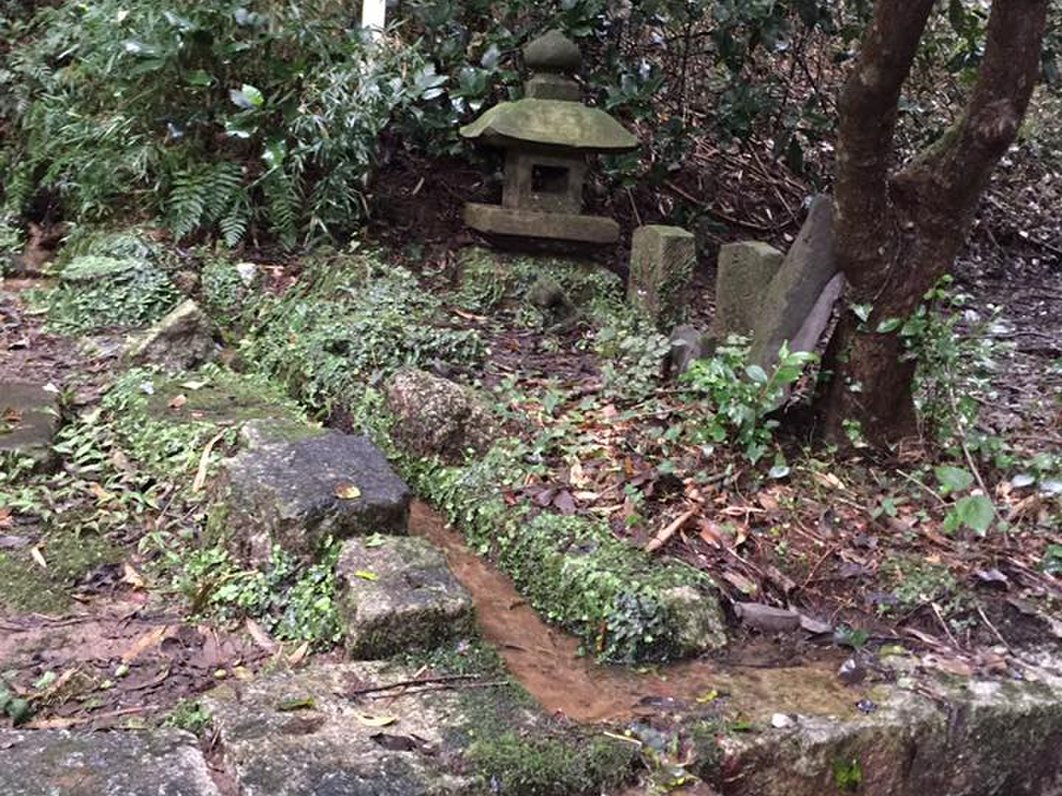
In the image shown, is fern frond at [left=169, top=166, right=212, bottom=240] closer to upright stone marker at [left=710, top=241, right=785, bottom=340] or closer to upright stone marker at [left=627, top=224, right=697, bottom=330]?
upright stone marker at [left=627, top=224, right=697, bottom=330]

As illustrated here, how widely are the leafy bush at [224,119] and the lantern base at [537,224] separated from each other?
801 millimetres

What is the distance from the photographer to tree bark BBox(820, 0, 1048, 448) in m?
3.04

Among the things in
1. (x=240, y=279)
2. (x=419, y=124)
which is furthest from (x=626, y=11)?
(x=240, y=279)

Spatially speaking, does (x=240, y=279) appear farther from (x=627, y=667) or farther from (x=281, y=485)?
(x=627, y=667)

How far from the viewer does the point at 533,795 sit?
2023mm

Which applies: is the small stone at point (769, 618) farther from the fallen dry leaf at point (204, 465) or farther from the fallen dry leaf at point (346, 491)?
the fallen dry leaf at point (204, 465)

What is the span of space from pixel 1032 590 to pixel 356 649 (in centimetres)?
200

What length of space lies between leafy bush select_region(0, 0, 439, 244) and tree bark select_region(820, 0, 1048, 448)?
321 cm

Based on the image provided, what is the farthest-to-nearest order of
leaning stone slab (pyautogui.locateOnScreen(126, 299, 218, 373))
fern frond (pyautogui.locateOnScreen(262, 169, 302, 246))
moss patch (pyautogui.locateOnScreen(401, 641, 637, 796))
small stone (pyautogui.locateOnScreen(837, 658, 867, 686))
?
fern frond (pyautogui.locateOnScreen(262, 169, 302, 246)) < leaning stone slab (pyautogui.locateOnScreen(126, 299, 218, 373)) < small stone (pyautogui.locateOnScreen(837, 658, 867, 686)) < moss patch (pyautogui.locateOnScreen(401, 641, 637, 796))

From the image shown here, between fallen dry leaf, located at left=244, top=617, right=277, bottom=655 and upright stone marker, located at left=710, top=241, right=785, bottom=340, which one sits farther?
upright stone marker, located at left=710, top=241, right=785, bottom=340

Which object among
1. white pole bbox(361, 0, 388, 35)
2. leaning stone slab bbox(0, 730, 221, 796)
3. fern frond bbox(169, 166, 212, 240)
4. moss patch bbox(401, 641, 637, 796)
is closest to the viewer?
leaning stone slab bbox(0, 730, 221, 796)

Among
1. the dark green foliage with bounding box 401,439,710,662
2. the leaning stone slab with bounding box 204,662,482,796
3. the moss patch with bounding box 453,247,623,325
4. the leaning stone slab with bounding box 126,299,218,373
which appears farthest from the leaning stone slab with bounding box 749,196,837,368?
the leaning stone slab with bounding box 126,299,218,373

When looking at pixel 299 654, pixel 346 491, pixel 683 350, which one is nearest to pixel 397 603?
pixel 299 654

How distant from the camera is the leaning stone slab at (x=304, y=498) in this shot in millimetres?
2902
